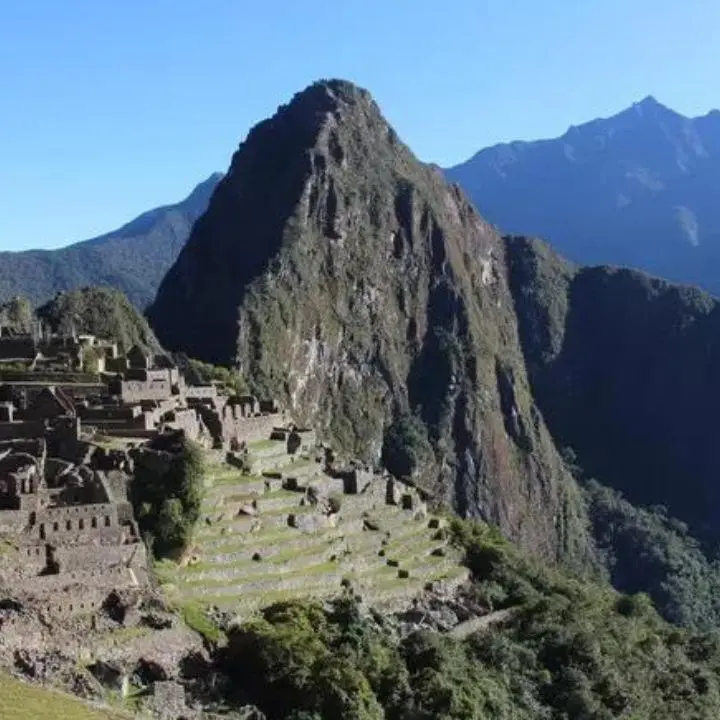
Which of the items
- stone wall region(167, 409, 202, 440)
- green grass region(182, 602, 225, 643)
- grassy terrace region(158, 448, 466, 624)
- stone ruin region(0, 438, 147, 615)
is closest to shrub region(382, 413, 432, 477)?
grassy terrace region(158, 448, 466, 624)

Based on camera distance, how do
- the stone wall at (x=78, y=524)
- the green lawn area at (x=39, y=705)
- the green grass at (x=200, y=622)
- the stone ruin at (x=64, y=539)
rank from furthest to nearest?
the green grass at (x=200, y=622), the stone wall at (x=78, y=524), the stone ruin at (x=64, y=539), the green lawn area at (x=39, y=705)

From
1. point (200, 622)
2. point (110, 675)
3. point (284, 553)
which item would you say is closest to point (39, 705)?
point (110, 675)

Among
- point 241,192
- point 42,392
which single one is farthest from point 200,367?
point 241,192

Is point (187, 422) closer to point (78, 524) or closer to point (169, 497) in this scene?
point (169, 497)

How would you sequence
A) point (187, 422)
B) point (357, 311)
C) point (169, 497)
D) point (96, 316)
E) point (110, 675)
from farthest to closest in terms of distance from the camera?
1. point (357, 311)
2. point (96, 316)
3. point (187, 422)
4. point (169, 497)
5. point (110, 675)

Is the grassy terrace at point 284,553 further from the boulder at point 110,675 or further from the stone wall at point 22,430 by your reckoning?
the stone wall at point 22,430

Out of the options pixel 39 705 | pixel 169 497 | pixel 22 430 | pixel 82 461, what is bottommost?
pixel 39 705

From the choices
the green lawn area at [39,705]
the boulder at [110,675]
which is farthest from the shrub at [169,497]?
the green lawn area at [39,705]
